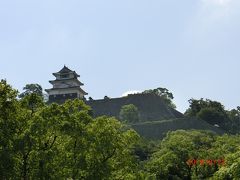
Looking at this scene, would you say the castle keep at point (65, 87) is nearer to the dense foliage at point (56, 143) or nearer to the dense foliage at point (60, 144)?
the dense foliage at point (60, 144)

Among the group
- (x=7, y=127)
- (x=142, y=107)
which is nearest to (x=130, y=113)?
(x=142, y=107)

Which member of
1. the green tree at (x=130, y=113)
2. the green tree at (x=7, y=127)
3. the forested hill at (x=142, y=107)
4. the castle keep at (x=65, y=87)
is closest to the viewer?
the green tree at (x=7, y=127)

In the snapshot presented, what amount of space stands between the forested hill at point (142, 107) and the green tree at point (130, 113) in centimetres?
261

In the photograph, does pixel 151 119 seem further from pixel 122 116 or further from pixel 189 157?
pixel 189 157

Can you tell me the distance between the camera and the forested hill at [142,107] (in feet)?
223

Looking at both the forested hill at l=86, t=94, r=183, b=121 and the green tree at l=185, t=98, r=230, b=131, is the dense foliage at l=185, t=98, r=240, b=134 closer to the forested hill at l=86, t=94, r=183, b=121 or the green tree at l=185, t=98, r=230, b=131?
the green tree at l=185, t=98, r=230, b=131

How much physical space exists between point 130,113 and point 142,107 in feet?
17.8

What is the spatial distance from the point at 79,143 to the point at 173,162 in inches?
473

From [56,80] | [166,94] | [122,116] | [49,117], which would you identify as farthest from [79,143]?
[166,94]

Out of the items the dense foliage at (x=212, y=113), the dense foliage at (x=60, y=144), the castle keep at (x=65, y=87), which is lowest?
the dense foliage at (x=60, y=144)

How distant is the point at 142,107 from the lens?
229 ft

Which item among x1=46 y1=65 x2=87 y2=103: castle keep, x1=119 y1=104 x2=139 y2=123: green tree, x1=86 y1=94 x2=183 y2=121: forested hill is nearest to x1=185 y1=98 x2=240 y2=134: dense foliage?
x1=86 y1=94 x2=183 y2=121: forested hill

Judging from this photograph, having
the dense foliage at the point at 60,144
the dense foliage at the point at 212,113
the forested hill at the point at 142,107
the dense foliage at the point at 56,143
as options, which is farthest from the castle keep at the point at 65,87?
the dense foliage at the point at 56,143

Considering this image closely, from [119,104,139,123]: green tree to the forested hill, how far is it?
2614 millimetres
